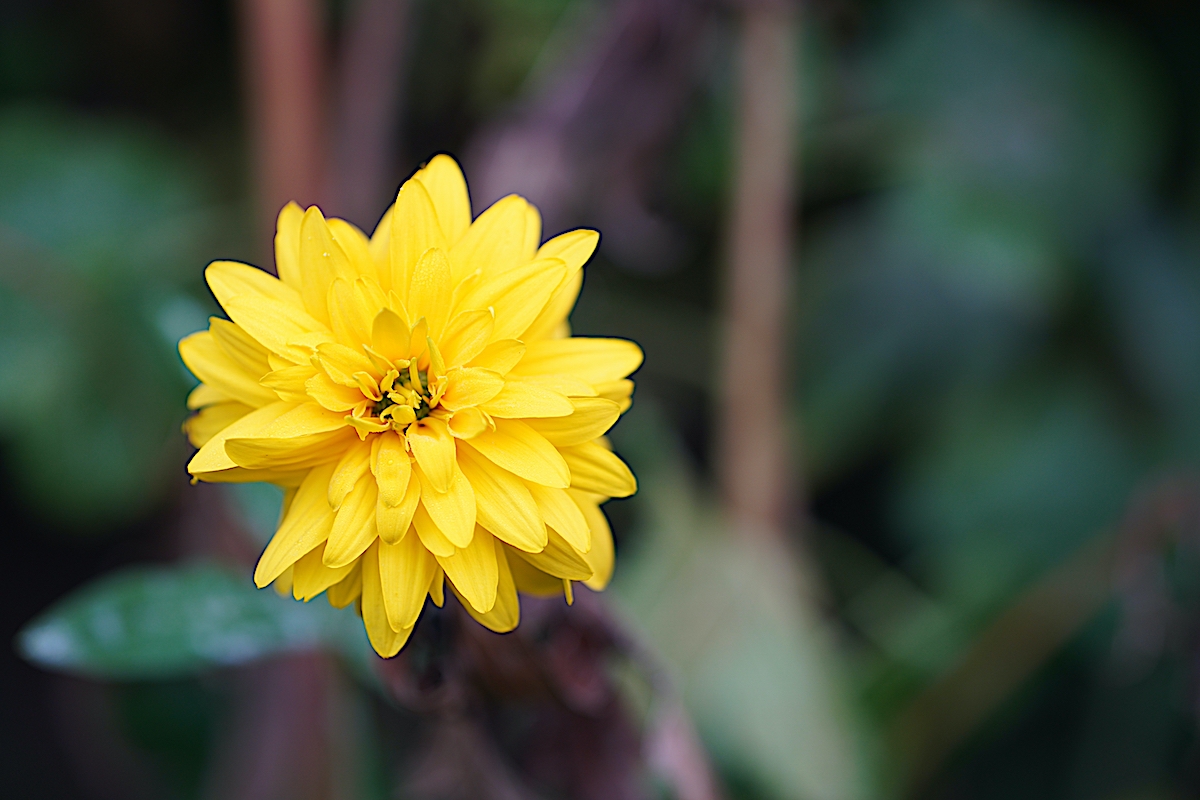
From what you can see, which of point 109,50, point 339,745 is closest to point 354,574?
point 339,745

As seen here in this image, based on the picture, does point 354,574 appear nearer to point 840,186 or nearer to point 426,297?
point 426,297

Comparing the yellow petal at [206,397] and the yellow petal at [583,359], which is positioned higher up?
the yellow petal at [583,359]

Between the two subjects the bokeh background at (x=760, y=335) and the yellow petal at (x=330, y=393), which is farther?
the bokeh background at (x=760, y=335)

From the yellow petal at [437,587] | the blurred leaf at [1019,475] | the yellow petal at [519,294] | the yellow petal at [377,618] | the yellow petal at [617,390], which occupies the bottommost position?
the blurred leaf at [1019,475]

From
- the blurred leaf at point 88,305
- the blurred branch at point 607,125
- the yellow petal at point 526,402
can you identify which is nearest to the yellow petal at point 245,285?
the yellow petal at point 526,402

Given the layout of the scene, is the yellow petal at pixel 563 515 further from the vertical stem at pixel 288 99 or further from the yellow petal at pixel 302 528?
the vertical stem at pixel 288 99

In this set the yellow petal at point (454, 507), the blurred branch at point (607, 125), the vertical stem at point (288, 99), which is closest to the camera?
the yellow petal at point (454, 507)

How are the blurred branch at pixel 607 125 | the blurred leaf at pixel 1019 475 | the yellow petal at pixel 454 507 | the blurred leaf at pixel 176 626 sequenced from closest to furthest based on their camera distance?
the yellow petal at pixel 454 507 < the blurred leaf at pixel 176 626 < the blurred branch at pixel 607 125 < the blurred leaf at pixel 1019 475
